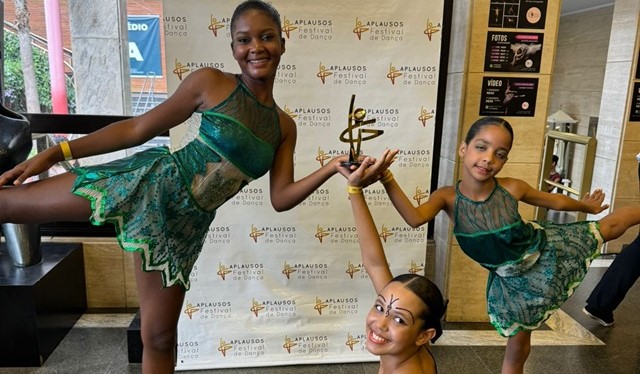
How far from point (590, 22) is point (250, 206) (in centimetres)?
631

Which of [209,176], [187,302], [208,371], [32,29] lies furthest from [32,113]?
[209,176]

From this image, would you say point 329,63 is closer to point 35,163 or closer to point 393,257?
point 393,257

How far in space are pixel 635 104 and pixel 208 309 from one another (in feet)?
13.4

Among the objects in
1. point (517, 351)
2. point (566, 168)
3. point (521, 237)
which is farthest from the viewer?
point (566, 168)

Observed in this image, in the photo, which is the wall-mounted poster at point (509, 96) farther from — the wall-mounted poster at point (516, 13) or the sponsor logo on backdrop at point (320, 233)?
the sponsor logo on backdrop at point (320, 233)

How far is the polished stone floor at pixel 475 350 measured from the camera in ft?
8.83

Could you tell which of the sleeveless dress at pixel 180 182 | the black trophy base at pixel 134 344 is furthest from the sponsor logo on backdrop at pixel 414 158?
the black trophy base at pixel 134 344

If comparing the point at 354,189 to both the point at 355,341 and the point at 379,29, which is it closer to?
the point at 379,29

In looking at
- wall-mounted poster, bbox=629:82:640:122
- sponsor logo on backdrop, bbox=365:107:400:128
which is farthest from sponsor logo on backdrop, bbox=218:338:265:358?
wall-mounted poster, bbox=629:82:640:122

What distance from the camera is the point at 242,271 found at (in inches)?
105

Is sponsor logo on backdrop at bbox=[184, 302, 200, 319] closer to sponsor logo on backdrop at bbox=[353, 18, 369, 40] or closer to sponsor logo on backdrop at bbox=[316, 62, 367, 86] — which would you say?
sponsor logo on backdrop at bbox=[316, 62, 367, 86]

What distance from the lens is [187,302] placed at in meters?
2.65

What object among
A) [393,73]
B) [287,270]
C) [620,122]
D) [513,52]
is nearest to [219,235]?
[287,270]

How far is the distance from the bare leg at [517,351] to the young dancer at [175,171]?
118 centimetres
